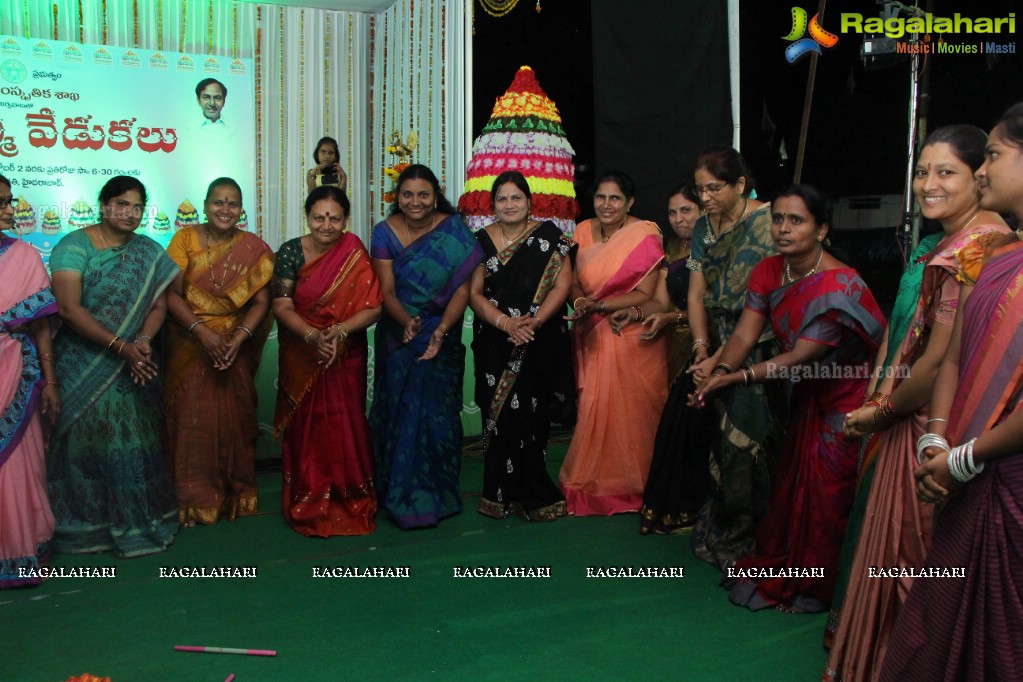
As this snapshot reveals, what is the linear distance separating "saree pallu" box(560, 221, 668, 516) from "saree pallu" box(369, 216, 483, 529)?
590mm

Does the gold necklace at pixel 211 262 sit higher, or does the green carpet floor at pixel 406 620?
the gold necklace at pixel 211 262

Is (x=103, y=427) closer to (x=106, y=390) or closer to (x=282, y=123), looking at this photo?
(x=106, y=390)

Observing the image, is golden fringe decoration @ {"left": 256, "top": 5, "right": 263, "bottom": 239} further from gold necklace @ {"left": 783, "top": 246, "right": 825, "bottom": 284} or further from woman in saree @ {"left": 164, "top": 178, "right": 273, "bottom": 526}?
gold necklace @ {"left": 783, "top": 246, "right": 825, "bottom": 284}

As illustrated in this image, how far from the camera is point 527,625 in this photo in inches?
123

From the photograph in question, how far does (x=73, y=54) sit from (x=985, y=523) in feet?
18.2

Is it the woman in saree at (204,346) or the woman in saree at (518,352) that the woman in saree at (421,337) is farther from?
the woman in saree at (204,346)

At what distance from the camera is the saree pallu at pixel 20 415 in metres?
3.47

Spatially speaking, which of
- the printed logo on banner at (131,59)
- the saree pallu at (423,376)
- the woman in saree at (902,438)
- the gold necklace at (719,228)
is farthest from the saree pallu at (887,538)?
the printed logo on banner at (131,59)

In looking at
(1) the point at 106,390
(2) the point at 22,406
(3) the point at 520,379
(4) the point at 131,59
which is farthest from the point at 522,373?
(4) the point at 131,59

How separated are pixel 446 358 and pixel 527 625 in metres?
1.54

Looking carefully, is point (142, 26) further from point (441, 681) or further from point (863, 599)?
point (863, 599)

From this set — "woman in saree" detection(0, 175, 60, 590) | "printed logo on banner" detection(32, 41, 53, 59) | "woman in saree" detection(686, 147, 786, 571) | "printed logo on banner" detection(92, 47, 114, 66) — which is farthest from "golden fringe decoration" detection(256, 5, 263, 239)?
"woman in saree" detection(686, 147, 786, 571)

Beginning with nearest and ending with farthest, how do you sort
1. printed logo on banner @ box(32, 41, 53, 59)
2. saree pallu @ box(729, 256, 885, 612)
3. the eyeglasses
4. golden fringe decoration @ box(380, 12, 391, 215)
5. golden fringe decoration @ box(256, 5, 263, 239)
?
saree pallu @ box(729, 256, 885, 612) → the eyeglasses → printed logo on banner @ box(32, 41, 53, 59) → golden fringe decoration @ box(256, 5, 263, 239) → golden fringe decoration @ box(380, 12, 391, 215)

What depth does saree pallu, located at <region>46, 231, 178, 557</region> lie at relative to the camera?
12.4 ft
